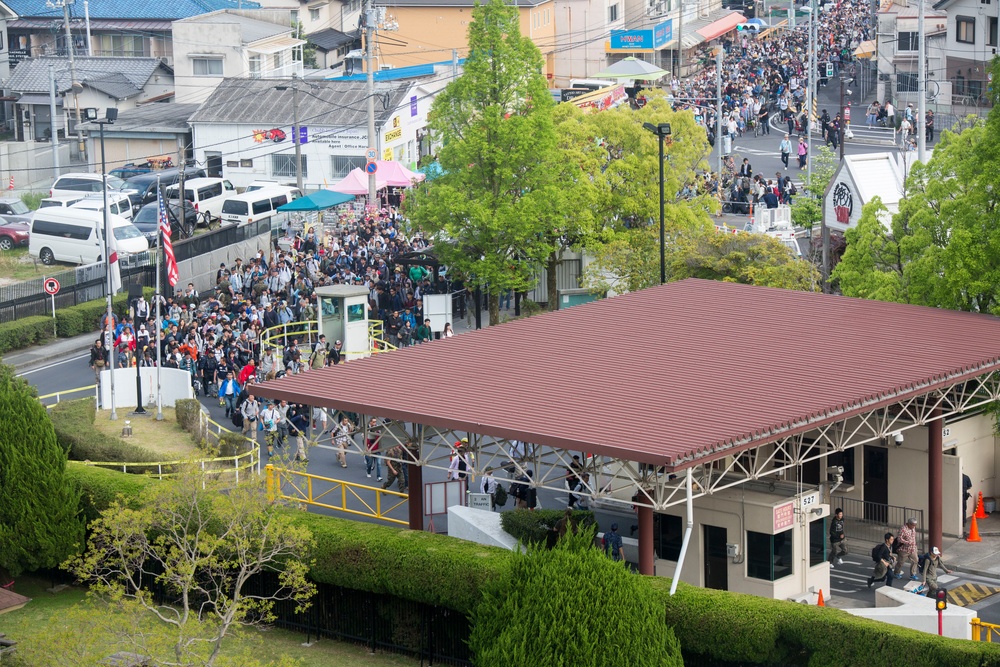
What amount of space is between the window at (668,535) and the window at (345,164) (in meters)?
44.2

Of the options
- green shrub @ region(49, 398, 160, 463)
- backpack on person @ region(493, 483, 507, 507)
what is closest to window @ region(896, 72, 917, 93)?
backpack on person @ region(493, 483, 507, 507)

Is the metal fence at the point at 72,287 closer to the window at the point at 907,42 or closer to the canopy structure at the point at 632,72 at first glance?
the canopy structure at the point at 632,72

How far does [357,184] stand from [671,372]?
119 ft

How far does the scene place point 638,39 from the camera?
104188 mm

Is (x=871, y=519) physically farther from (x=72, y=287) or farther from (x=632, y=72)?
(x=632, y=72)

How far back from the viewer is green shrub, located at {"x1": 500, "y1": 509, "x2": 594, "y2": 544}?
99.2ft

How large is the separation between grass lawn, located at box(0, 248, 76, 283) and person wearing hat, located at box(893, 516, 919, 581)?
3774 centimetres

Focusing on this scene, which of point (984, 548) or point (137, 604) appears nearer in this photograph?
point (137, 604)

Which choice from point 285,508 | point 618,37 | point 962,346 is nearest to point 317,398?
point 285,508

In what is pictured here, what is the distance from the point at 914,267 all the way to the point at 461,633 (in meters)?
15.3

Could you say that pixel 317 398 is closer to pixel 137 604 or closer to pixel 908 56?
pixel 137 604

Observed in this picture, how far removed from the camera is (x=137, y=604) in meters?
25.3

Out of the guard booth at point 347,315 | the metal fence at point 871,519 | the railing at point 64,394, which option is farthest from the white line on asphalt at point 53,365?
the metal fence at point 871,519

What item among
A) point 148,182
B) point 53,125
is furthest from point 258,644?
point 53,125
